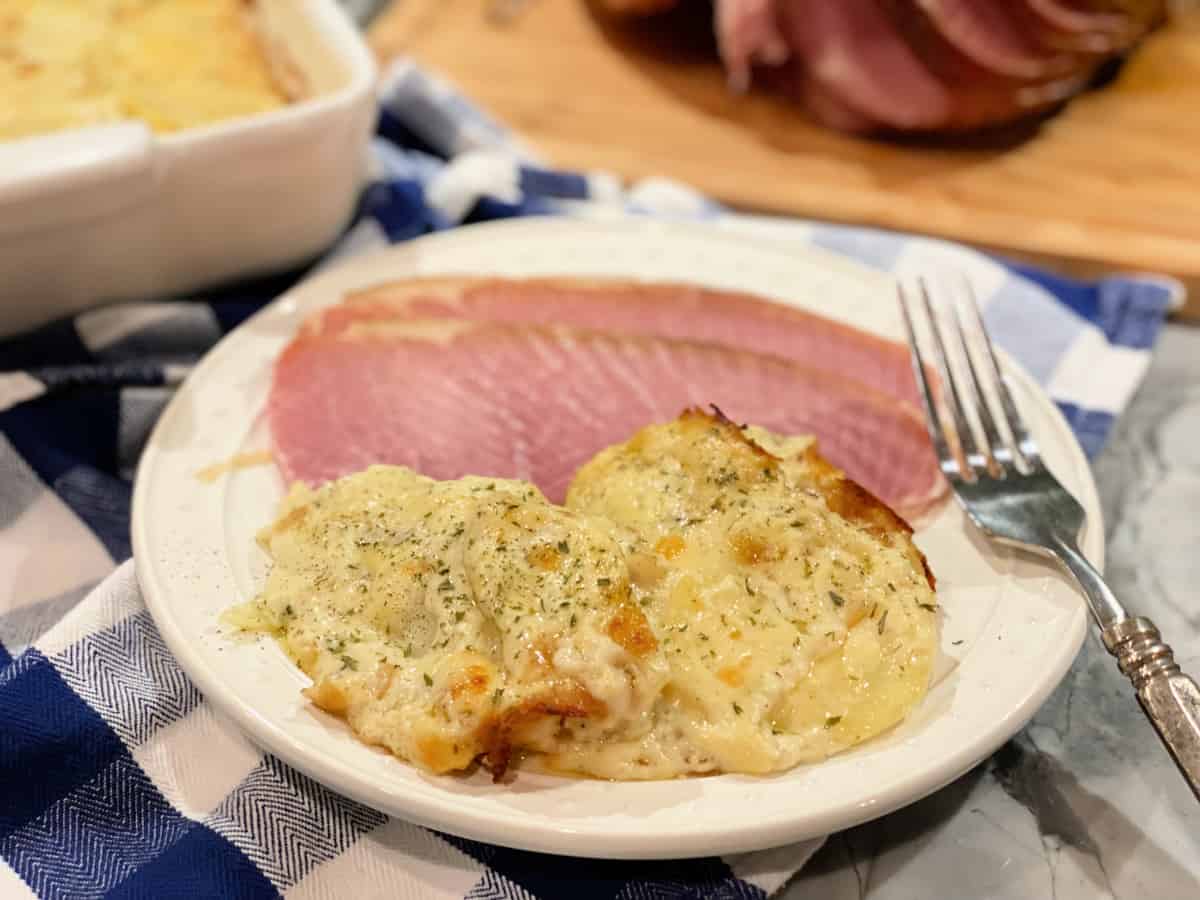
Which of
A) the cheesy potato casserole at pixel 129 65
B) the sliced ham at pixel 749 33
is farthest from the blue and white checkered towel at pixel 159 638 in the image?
the sliced ham at pixel 749 33

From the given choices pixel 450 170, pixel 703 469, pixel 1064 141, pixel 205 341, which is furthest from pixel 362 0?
pixel 703 469

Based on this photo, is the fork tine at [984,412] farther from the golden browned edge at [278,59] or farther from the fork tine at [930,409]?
the golden browned edge at [278,59]

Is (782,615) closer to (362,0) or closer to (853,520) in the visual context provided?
(853,520)

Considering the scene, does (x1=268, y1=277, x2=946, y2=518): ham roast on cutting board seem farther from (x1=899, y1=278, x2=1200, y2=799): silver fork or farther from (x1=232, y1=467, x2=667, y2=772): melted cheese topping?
(x1=232, y1=467, x2=667, y2=772): melted cheese topping

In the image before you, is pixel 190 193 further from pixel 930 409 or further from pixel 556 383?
pixel 930 409

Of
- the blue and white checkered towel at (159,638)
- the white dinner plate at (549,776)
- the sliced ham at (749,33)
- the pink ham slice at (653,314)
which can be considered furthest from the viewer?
the sliced ham at (749,33)

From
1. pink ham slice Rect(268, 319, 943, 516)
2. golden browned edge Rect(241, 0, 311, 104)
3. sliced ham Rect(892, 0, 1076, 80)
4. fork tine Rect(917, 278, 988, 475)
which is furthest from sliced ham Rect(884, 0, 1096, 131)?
golden browned edge Rect(241, 0, 311, 104)

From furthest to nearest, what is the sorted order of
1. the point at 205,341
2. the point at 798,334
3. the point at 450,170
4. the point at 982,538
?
the point at 450,170 → the point at 205,341 → the point at 798,334 → the point at 982,538
